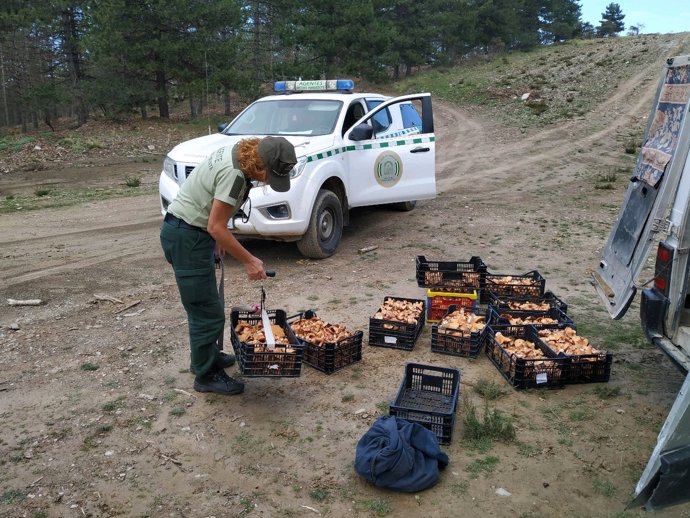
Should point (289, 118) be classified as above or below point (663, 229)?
above

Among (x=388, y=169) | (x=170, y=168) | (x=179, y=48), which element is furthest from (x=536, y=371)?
(x=179, y=48)

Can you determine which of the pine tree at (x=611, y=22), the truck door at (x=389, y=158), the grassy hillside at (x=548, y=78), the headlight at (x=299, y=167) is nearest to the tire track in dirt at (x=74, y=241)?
the headlight at (x=299, y=167)

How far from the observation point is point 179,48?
22.0 meters

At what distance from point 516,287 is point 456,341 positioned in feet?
4.32

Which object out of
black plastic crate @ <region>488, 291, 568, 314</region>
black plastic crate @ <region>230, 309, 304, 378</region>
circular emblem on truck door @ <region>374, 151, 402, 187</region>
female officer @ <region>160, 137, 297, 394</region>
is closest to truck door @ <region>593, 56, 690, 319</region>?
black plastic crate @ <region>488, 291, 568, 314</region>

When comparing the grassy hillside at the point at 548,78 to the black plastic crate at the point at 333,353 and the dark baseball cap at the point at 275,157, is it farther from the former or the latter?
the dark baseball cap at the point at 275,157

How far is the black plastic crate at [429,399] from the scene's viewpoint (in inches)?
152

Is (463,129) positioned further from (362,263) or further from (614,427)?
(614,427)

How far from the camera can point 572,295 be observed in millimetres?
6668

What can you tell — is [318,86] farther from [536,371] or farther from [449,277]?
[536,371]

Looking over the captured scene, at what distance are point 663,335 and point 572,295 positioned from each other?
2.70 metres

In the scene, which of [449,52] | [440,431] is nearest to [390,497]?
[440,431]

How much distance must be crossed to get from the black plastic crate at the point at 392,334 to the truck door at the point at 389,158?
3.18 m

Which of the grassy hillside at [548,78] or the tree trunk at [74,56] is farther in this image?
the grassy hillside at [548,78]
